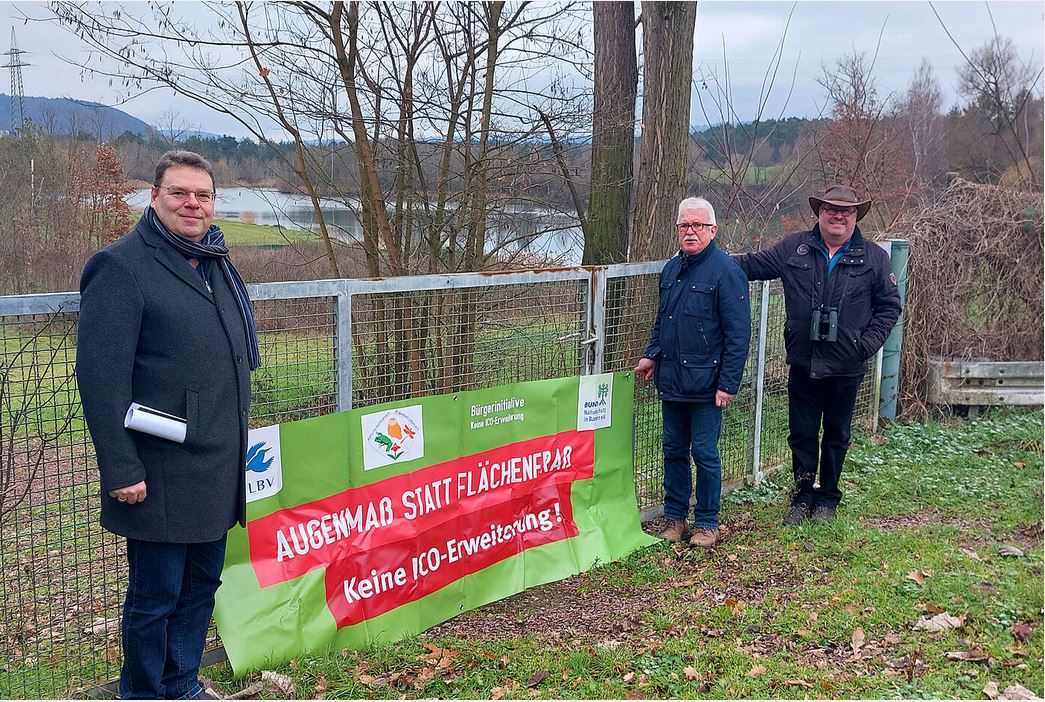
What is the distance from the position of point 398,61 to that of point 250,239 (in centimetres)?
177

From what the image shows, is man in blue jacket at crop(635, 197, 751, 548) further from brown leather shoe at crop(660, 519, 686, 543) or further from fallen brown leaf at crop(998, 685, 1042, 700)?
fallen brown leaf at crop(998, 685, 1042, 700)

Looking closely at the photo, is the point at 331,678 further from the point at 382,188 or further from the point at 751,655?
the point at 382,188

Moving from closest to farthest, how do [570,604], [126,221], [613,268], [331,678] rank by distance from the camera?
[331,678]
[570,604]
[613,268]
[126,221]

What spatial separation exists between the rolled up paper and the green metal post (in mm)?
7283

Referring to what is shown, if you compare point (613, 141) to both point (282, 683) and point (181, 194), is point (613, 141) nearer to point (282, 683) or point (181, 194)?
point (181, 194)

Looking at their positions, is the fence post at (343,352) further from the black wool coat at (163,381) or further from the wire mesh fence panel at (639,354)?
the wire mesh fence panel at (639,354)

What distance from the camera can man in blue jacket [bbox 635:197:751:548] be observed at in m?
5.51

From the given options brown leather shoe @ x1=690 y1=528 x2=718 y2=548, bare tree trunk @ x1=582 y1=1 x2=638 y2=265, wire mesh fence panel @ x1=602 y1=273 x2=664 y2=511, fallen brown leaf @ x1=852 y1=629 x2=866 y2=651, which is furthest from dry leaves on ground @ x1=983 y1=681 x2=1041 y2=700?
bare tree trunk @ x1=582 y1=1 x2=638 y2=265

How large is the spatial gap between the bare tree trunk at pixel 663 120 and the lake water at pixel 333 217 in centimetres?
90

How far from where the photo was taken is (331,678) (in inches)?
160

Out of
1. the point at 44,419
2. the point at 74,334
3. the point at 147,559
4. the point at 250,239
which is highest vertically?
the point at 250,239

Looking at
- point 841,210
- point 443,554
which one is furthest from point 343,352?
point 841,210

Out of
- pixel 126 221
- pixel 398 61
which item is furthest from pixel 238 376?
pixel 126 221

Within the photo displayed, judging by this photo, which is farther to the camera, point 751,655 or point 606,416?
point 606,416
